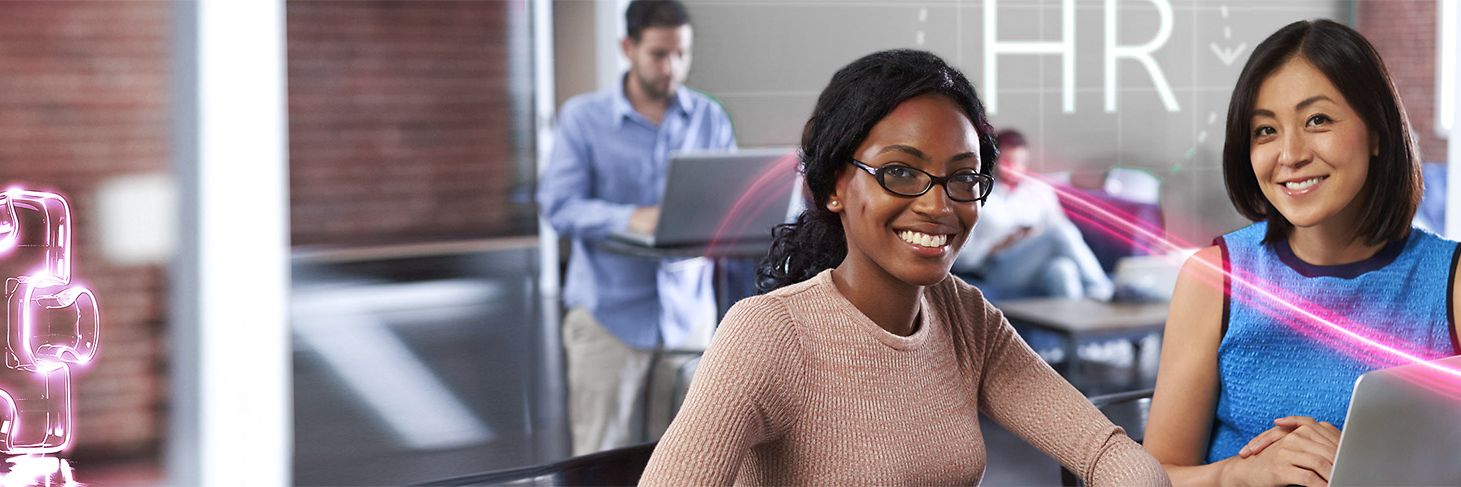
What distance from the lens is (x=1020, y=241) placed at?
424 cm

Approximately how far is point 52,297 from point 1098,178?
325 centimetres

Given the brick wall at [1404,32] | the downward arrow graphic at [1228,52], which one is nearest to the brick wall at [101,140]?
the downward arrow graphic at [1228,52]

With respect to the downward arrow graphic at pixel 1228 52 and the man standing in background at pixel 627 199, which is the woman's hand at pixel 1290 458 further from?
the downward arrow graphic at pixel 1228 52

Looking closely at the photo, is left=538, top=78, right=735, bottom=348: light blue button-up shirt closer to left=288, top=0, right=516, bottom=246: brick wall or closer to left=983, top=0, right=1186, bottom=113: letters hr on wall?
left=288, top=0, right=516, bottom=246: brick wall

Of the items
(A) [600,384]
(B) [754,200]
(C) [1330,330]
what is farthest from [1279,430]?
(A) [600,384]

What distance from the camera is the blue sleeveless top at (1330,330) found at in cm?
149

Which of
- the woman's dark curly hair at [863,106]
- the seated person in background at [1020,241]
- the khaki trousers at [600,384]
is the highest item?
the woman's dark curly hair at [863,106]

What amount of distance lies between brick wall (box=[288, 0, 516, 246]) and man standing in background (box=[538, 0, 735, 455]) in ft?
0.67

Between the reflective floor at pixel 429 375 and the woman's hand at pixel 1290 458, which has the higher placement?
the woman's hand at pixel 1290 458

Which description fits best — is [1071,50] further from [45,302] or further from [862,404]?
[862,404]

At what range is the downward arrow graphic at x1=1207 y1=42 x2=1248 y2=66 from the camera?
14.4 ft

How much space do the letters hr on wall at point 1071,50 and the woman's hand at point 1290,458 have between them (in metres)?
2.84

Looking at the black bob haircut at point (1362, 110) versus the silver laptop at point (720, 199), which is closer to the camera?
the black bob haircut at point (1362, 110)

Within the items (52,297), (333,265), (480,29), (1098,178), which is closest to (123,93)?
(333,265)
